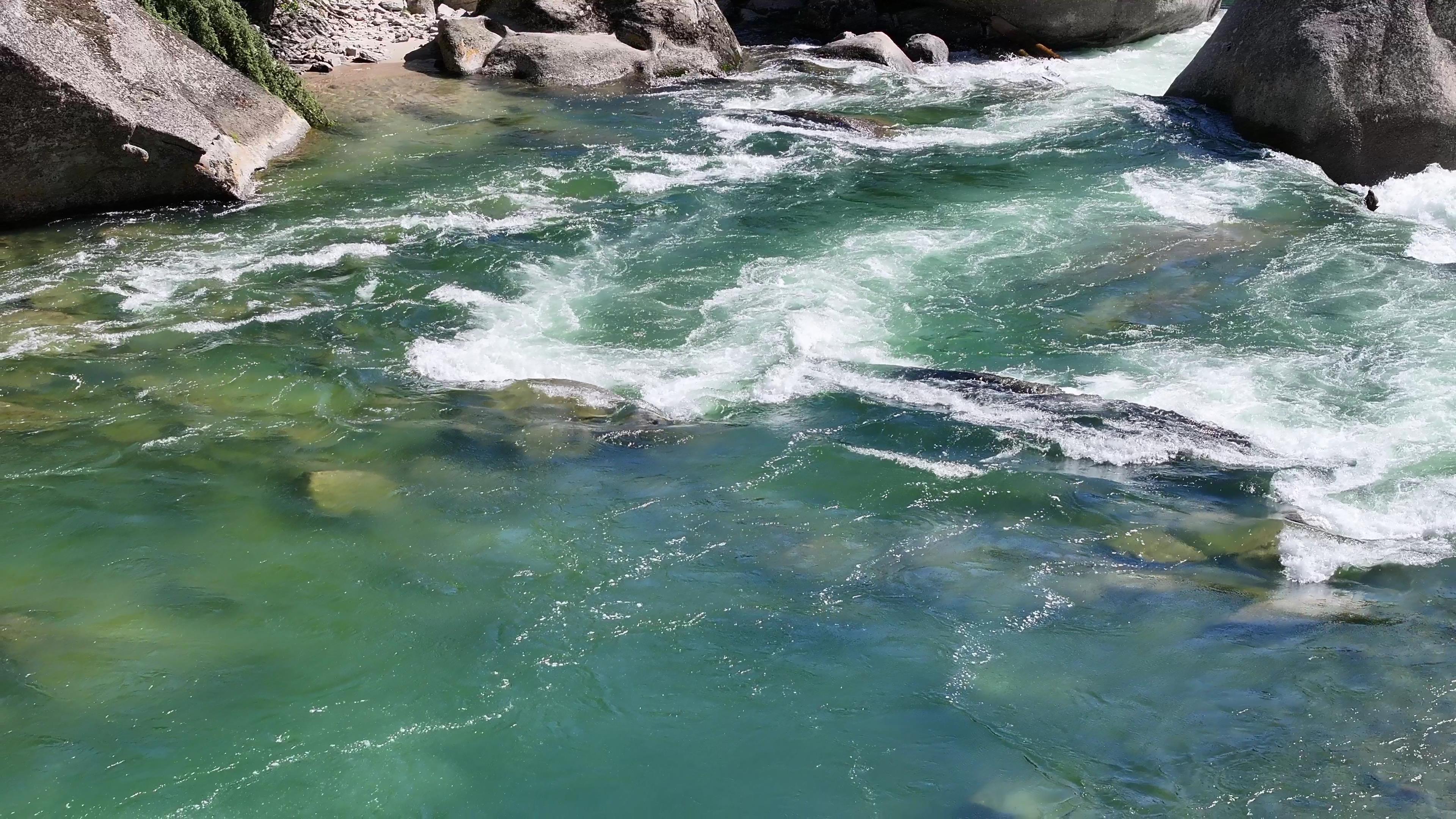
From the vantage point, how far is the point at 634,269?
950 centimetres

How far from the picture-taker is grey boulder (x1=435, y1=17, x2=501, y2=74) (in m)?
15.6

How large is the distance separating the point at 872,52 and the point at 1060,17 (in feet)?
12.2

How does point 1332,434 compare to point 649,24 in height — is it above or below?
below

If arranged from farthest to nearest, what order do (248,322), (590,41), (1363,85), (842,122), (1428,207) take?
(590,41), (842,122), (1363,85), (1428,207), (248,322)

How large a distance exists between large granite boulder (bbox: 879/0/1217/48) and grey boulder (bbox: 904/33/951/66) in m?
1.09

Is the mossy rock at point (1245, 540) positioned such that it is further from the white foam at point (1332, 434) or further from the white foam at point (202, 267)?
the white foam at point (202, 267)

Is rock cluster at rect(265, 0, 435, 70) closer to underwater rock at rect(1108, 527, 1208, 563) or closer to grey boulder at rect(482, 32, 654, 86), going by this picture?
grey boulder at rect(482, 32, 654, 86)

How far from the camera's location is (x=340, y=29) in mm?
16297

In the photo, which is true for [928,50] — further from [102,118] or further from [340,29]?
[102,118]

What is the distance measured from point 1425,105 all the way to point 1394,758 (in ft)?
32.5

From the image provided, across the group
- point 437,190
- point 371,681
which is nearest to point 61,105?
point 437,190

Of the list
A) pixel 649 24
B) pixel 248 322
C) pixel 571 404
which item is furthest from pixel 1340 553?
pixel 649 24

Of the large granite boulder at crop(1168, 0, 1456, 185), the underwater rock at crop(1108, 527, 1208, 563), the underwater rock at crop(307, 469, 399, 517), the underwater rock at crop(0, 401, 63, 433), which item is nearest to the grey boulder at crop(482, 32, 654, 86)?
the large granite boulder at crop(1168, 0, 1456, 185)

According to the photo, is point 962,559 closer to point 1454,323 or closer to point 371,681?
point 371,681
